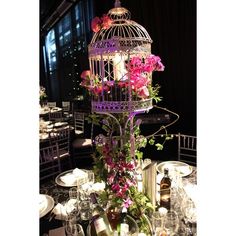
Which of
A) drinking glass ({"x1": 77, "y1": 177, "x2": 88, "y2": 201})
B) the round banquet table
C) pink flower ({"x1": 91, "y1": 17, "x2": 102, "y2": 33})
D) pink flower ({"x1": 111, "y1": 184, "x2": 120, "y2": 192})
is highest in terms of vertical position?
pink flower ({"x1": 91, "y1": 17, "x2": 102, "y2": 33})

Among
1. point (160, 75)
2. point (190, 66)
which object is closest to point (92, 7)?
point (160, 75)

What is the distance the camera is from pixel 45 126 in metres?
4.61

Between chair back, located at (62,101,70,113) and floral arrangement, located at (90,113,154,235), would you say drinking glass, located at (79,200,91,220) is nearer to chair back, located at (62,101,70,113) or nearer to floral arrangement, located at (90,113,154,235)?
floral arrangement, located at (90,113,154,235)

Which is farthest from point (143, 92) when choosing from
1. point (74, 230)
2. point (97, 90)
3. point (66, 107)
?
point (66, 107)

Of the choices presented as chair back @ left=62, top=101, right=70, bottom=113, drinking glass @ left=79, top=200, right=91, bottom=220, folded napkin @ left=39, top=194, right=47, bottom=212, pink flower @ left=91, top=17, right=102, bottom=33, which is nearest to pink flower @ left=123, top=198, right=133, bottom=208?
drinking glass @ left=79, top=200, right=91, bottom=220

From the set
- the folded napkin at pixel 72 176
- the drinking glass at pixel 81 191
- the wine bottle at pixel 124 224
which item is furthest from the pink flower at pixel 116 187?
the folded napkin at pixel 72 176

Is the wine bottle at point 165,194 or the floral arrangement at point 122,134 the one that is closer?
the floral arrangement at point 122,134

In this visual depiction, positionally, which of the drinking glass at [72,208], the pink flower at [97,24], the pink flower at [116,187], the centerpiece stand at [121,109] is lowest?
the drinking glass at [72,208]

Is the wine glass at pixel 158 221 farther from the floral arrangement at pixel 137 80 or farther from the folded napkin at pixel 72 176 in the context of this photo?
the folded napkin at pixel 72 176

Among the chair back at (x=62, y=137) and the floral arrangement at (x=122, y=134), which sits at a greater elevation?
the floral arrangement at (x=122, y=134)

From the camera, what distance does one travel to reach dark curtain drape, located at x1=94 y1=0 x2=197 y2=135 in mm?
5254

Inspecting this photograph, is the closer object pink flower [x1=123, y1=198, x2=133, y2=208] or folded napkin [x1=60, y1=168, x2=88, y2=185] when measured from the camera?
pink flower [x1=123, y1=198, x2=133, y2=208]

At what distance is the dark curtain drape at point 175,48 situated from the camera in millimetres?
5254
